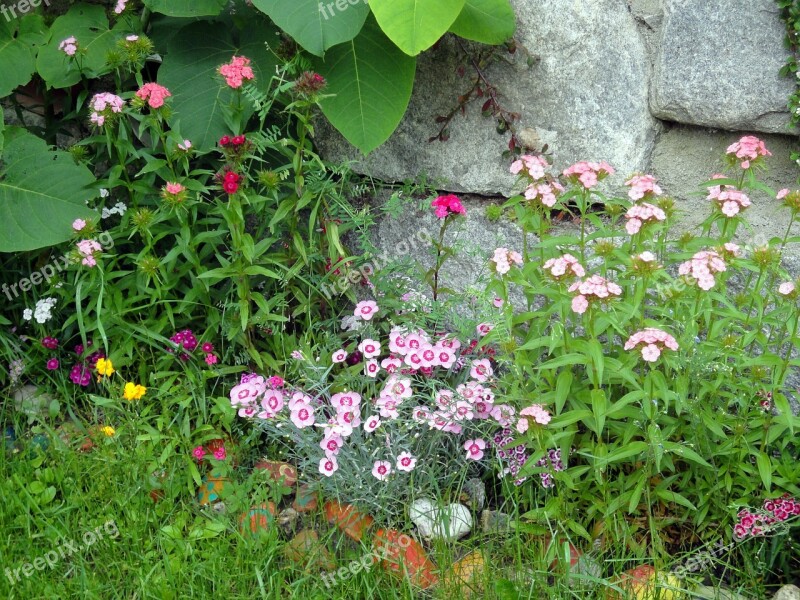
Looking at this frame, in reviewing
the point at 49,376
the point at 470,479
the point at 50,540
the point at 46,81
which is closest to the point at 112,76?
the point at 46,81

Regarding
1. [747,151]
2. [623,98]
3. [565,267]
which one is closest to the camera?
[565,267]

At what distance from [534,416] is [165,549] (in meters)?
0.95

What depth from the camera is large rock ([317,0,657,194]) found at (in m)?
2.46

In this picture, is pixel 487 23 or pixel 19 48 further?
pixel 19 48

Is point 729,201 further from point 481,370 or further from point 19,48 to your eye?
point 19,48

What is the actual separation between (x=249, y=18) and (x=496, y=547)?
6.01ft

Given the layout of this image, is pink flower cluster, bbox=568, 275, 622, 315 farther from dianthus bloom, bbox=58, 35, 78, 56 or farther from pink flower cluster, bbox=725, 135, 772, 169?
dianthus bloom, bbox=58, 35, 78, 56

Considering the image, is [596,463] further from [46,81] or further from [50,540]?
[46,81]

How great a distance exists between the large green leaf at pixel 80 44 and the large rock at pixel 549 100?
36.7 inches

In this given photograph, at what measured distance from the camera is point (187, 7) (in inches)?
97.5

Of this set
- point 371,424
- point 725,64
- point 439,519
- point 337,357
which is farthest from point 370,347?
point 725,64

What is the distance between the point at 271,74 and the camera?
260 cm

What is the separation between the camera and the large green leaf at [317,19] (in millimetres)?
2271

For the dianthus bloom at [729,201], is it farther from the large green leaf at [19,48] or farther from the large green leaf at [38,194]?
the large green leaf at [19,48]
